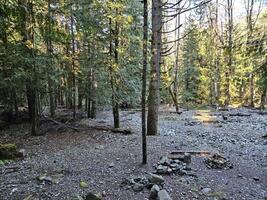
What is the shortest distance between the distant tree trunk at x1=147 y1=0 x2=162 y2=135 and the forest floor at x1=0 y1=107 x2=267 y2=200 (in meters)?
0.78

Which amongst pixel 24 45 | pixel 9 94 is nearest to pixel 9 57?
pixel 24 45

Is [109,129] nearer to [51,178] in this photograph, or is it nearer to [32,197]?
[51,178]

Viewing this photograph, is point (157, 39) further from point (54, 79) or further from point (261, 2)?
point (261, 2)

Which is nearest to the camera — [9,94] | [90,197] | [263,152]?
[90,197]

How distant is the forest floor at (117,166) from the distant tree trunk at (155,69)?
78 centimetres

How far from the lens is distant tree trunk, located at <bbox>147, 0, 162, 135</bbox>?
35.8 feet

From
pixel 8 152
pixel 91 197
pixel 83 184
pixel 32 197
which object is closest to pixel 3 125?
pixel 8 152

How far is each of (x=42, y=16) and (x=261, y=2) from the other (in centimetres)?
2672

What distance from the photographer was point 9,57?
34.9 ft

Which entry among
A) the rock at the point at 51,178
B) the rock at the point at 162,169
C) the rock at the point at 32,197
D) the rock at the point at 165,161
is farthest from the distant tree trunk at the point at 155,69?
the rock at the point at 32,197

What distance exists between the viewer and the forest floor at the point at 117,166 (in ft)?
19.6

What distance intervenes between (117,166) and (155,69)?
16.2 ft

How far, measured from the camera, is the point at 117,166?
24.9ft

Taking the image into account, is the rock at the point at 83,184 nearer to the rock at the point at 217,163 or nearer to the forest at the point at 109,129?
the forest at the point at 109,129
